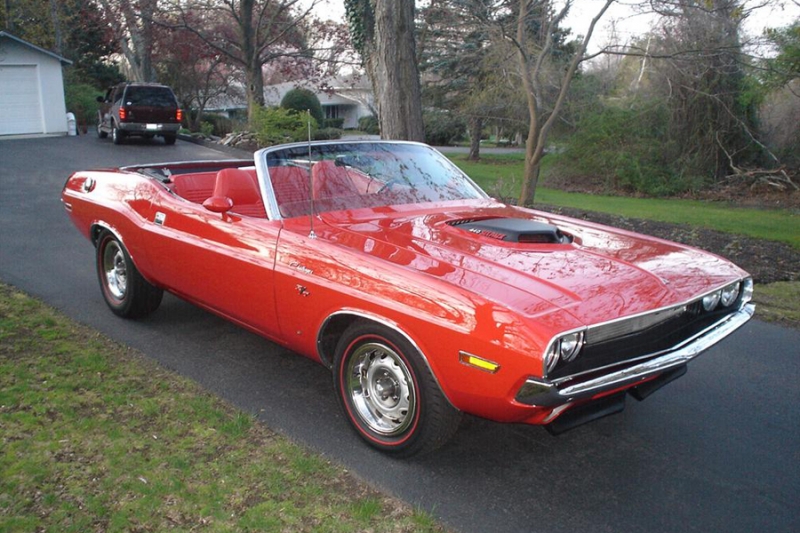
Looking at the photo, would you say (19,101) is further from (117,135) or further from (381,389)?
(381,389)

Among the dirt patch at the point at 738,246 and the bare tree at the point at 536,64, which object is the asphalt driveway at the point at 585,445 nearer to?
the dirt patch at the point at 738,246

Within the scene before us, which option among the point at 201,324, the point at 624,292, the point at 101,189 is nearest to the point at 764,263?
the point at 624,292

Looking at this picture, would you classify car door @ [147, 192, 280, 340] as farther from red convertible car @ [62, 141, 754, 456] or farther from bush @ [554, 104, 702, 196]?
bush @ [554, 104, 702, 196]

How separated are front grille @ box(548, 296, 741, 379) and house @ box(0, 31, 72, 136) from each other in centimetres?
2456

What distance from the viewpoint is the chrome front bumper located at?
2971 mm

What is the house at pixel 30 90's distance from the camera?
74.8 ft

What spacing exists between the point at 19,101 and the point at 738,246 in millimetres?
22963

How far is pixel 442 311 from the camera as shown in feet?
10.5

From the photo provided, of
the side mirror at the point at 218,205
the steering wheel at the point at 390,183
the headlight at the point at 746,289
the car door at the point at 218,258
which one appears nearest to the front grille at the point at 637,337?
the headlight at the point at 746,289

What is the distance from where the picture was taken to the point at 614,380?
318 cm

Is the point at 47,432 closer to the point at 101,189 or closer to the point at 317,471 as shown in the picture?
the point at 317,471

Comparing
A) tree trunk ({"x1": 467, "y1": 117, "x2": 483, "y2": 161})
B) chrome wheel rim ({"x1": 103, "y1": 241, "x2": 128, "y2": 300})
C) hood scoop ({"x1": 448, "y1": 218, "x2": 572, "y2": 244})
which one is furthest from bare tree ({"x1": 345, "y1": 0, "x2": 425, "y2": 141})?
tree trunk ({"x1": 467, "y1": 117, "x2": 483, "y2": 161})

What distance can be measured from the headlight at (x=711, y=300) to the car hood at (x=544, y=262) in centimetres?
7

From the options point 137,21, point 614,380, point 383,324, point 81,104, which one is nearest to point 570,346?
→ point 614,380
